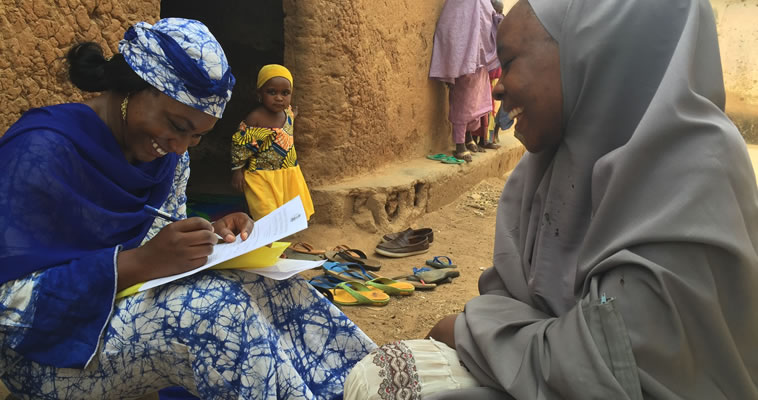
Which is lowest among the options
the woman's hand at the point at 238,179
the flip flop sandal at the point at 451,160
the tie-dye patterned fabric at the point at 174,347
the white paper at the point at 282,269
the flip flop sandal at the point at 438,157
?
the flip flop sandal at the point at 451,160

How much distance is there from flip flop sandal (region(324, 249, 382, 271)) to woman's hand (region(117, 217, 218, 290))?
262cm

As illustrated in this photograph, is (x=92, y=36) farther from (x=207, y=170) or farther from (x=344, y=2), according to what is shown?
(x=207, y=170)

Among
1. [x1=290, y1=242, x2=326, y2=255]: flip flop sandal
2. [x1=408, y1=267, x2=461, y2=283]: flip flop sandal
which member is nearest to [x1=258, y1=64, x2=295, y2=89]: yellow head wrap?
[x1=290, y1=242, x2=326, y2=255]: flip flop sandal

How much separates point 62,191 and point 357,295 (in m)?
2.17

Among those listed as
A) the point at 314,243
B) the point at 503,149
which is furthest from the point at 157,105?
the point at 503,149

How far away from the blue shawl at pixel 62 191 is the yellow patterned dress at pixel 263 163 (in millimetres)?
2151

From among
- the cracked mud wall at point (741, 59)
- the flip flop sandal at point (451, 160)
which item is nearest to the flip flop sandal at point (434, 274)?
the flip flop sandal at point (451, 160)

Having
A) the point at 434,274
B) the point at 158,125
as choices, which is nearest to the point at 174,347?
the point at 158,125

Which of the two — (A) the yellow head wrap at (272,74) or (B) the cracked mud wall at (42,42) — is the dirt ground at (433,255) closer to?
(B) the cracked mud wall at (42,42)

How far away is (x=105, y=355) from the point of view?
164cm

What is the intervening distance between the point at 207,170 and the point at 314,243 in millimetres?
2107

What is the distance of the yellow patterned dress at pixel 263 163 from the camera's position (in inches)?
161

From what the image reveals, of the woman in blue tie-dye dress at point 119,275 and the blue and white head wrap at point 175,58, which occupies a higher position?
the blue and white head wrap at point 175,58

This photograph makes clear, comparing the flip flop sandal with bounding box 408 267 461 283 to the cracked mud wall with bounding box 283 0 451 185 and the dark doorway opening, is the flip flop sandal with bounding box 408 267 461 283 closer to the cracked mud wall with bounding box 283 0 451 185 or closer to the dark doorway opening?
the cracked mud wall with bounding box 283 0 451 185
